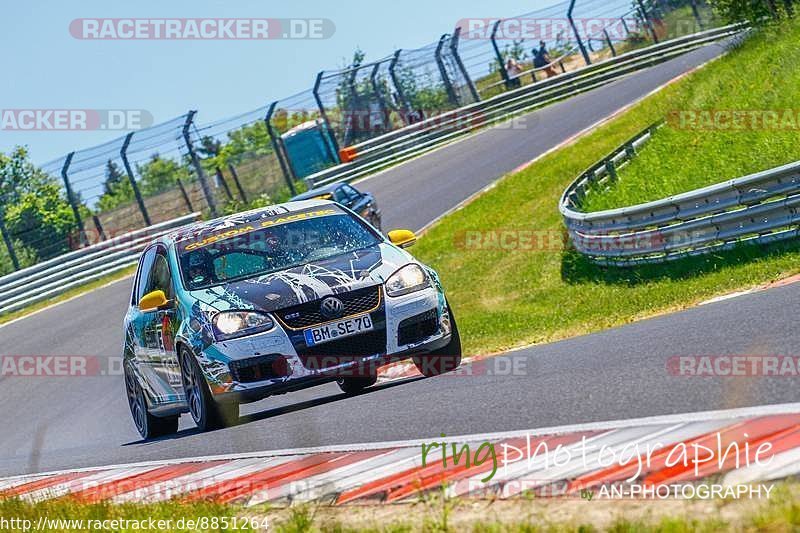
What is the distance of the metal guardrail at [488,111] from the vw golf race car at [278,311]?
70.2ft

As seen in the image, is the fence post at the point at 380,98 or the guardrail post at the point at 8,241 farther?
the fence post at the point at 380,98

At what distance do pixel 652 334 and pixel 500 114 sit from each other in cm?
2737

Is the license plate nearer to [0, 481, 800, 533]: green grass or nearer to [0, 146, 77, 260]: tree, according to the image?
[0, 481, 800, 533]: green grass

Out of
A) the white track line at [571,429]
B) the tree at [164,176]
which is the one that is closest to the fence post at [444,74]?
the tree at [164,176]

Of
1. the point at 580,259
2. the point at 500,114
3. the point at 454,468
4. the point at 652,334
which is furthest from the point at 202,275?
the point at 500,114

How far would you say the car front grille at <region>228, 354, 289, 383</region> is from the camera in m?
8.42

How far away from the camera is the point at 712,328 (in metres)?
8.43

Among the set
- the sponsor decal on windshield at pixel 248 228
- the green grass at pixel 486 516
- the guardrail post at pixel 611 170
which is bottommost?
the guardrail post at pixel 611 170

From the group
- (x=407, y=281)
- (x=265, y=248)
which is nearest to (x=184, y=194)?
(x=265, y=248)

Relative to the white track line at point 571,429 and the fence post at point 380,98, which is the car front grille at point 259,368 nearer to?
the white track line at point 571,429

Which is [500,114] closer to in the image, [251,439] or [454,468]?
[251,439]

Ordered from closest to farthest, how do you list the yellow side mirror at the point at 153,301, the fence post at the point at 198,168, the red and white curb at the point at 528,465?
the red and white curb at the point at 528,465 → the yellow side mirror at the point at 153,301 → the fence post at the point at 198,168

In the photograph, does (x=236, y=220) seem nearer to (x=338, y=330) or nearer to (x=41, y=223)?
(x=338, y=330)

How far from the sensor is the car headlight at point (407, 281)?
873 cm
